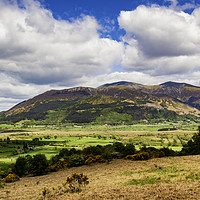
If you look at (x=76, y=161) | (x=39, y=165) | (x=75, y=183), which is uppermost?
(x=75, y=183)

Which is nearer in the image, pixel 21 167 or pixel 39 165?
pixel 39 165

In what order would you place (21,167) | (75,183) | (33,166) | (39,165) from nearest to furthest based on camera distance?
(75,183) → (39,165) → (33,166) → (21,167)

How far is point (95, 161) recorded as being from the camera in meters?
77.1

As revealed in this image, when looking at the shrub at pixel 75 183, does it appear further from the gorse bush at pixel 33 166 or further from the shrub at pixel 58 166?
the gorse bush at pixel 33 166

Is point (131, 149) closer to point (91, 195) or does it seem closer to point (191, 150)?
point (191, 150)

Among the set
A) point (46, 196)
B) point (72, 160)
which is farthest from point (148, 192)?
point (72, 160)

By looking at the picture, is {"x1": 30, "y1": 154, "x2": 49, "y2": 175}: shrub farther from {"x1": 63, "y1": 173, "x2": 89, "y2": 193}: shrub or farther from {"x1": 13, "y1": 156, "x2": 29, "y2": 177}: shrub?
{"x1": 63, "y1": 173, "x2": 89, "y2": 193}: shrub

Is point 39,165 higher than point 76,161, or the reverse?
point 76,161

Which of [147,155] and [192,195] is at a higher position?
[192,195]

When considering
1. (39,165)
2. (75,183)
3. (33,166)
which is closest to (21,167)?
(33,166)

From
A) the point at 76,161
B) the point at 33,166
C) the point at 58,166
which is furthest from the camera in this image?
the point at 33,166

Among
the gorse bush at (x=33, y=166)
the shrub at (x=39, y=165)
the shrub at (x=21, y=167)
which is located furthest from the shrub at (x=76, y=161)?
the shrub at (x=21, y=167)

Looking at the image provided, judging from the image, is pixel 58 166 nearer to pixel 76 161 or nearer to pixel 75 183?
pixel 76 161

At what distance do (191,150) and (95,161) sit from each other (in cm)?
4630
